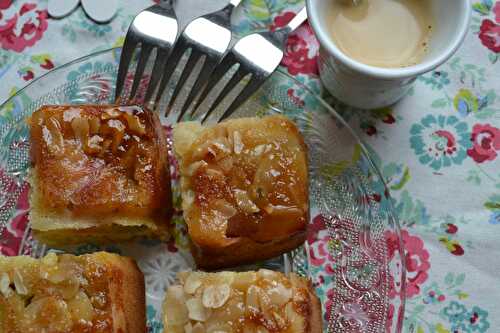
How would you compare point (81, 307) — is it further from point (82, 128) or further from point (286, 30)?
point (286, 30)

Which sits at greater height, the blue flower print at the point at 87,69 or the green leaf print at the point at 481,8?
the green leaf print at the point at 481,8

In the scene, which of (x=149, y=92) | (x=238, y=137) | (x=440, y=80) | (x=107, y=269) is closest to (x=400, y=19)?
(x=440, y=80)

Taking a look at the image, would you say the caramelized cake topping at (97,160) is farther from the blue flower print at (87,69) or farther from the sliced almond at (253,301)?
the sliced almond at (253,301)

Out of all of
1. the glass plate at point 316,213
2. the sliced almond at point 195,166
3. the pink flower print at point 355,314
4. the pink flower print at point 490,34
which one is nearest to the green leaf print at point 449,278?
the glass plate at point 316,213

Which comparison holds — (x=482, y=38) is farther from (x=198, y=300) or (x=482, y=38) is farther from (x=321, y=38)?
(x=198, y=300)

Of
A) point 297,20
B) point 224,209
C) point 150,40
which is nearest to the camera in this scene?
point 224,209

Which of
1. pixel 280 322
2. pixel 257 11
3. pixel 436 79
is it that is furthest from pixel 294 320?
pixel 257 11
